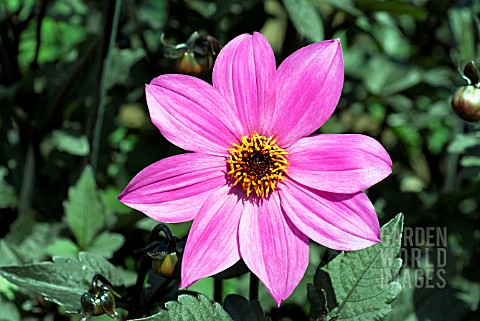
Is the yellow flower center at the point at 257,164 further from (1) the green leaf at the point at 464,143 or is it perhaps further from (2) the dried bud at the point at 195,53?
(1) the green leaf at the point at 464,143

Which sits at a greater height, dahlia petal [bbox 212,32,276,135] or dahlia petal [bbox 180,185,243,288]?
dahlia petal [bbox 212,32,276,135]

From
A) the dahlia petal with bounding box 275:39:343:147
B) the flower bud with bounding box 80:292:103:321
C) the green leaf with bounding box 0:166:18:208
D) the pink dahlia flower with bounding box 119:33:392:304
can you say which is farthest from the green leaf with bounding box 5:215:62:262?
the dahlia petal with bounding box 275:39:343:147

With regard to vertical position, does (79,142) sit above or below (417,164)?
above

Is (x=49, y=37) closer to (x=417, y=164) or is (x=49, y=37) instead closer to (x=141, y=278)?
(x=417, y=164)

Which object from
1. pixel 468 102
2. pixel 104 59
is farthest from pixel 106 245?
pixel 468 102

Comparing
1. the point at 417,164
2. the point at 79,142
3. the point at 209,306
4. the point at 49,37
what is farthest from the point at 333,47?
the point at 49,37

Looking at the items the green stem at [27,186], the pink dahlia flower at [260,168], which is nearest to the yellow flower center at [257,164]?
the pink dahlia flower at [260,168]

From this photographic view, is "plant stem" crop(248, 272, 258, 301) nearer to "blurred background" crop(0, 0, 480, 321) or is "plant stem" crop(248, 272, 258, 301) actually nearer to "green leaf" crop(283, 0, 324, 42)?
"blurred background" crop(0, 0, 480, 321)
